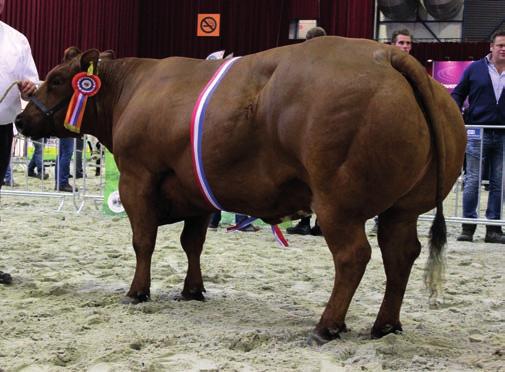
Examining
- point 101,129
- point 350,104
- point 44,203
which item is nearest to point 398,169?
point 350,104

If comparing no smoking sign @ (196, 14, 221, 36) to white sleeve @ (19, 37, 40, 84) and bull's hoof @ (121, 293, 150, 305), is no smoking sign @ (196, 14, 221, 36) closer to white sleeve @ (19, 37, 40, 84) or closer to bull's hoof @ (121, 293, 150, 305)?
white sleeve @ (19, 37, 40, 84)

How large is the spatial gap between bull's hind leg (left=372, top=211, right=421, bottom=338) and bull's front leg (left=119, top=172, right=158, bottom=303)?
1.30 meters

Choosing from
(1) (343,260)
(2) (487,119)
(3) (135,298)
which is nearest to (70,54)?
(3) (135,298)

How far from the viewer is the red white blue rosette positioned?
4031 millimetres

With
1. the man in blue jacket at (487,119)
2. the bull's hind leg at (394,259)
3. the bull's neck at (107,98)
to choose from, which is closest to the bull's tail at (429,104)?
the bull's hind leg at (394,259)

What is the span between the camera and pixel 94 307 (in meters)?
3.61

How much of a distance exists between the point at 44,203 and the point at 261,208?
19.7ft

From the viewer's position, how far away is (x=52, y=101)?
4.09 metres

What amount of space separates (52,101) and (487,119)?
4.40 metres

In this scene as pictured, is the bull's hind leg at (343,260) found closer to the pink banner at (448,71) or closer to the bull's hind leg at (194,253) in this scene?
the bull's hind leg at (194,253)

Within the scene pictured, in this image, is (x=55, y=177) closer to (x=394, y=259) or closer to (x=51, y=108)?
(x=51, y=108)

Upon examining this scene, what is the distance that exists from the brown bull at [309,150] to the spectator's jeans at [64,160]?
5238 mm

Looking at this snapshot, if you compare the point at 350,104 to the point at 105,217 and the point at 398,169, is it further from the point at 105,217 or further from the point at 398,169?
the point at 105,217

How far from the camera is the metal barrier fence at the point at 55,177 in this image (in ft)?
27.1
